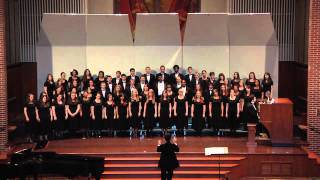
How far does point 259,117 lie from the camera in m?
16.0

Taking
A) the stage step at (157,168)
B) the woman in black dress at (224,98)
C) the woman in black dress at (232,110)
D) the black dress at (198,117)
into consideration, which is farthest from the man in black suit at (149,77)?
the stage step at (157,168)

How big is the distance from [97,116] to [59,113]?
0.98m

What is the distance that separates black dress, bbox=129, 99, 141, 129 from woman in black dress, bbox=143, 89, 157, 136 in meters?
0.18

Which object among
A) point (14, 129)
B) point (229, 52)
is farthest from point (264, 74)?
point (14, 129)

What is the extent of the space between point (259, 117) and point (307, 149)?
1386 millimetres

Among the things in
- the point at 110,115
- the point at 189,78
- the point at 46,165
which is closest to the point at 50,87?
the point at 110,115

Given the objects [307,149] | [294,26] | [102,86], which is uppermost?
[294,26]

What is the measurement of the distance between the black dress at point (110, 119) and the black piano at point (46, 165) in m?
3.82

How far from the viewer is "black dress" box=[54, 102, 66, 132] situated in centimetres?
1659

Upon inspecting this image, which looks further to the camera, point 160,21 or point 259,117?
point 160,21

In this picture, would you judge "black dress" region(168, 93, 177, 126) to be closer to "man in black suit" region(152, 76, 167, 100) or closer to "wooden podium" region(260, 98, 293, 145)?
"man in black suit" region(152, 76, 167, 100)

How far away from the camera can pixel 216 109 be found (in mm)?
16891

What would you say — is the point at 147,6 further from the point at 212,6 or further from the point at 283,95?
the point at 283,95

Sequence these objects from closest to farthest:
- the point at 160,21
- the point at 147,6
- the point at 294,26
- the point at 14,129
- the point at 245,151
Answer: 1. the point at 245,151
2. the point at 14,129
3. the point at 160,21
4. the point at 294,26
5. the point at 147,6
